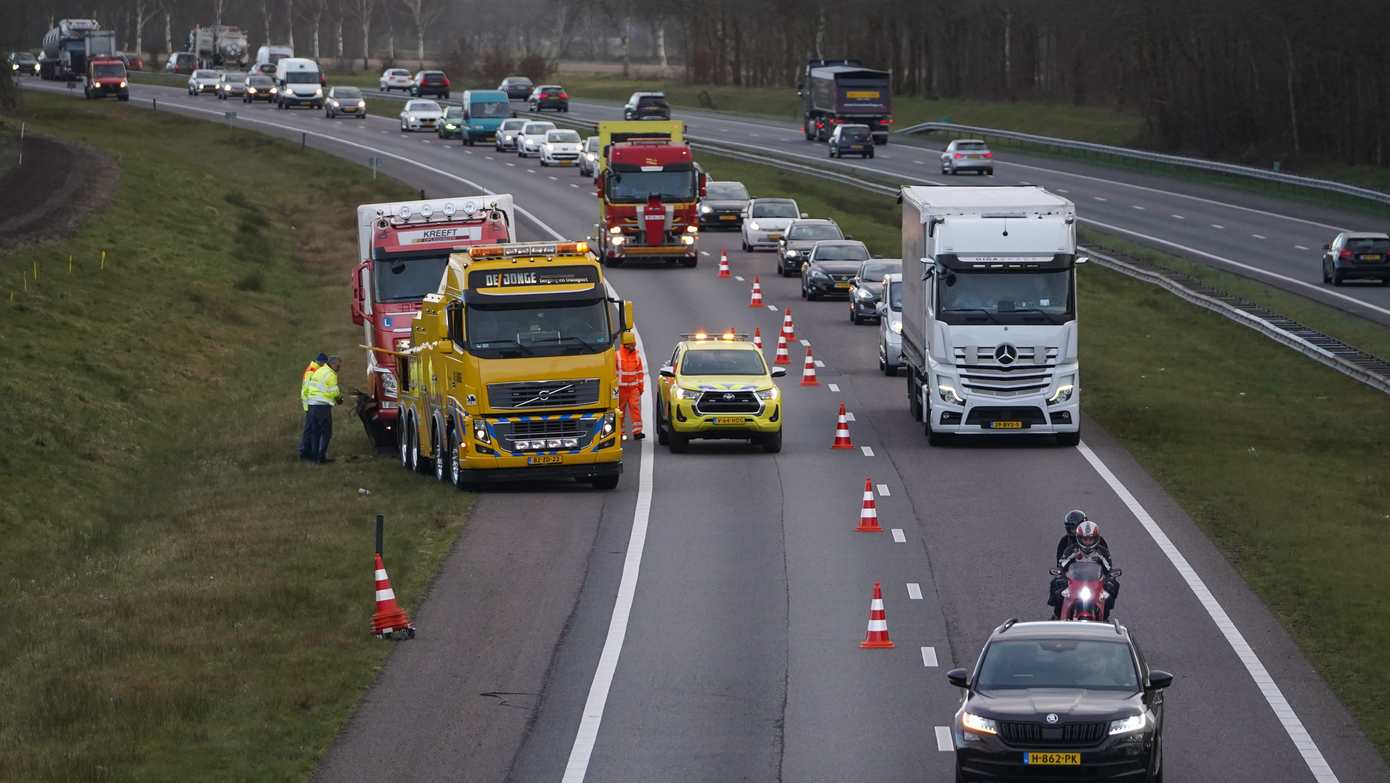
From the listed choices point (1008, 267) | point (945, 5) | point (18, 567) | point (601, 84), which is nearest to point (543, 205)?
point (1008, 267)

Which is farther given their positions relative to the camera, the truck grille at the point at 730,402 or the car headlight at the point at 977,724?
the truck grille at the point at 730,402

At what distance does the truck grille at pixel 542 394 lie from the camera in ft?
95.9

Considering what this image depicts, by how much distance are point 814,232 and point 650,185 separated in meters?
4.87

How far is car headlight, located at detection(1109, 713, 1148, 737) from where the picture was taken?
14672 millimetres

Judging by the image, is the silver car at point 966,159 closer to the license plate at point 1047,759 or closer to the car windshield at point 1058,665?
the car windshield at point 1058,665

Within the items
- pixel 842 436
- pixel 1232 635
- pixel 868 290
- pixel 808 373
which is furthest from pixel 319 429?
pixel 868 290

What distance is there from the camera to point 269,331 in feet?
171

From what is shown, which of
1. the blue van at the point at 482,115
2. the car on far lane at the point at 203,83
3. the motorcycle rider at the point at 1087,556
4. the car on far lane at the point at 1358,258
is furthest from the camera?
the car on far lane at the point at 203,83

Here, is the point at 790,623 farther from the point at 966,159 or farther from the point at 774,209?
the point at 966,159

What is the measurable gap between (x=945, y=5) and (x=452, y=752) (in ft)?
394

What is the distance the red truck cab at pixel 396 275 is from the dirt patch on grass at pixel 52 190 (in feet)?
68.5

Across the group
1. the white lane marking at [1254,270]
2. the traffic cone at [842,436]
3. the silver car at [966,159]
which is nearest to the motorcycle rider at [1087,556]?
the traffic cone at [842,436]

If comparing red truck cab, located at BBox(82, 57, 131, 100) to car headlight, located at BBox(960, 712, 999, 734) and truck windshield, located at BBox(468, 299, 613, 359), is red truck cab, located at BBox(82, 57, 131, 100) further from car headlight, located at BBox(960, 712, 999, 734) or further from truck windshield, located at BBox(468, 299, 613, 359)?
car headlight, located at BBox(960, 712, 999, 734)

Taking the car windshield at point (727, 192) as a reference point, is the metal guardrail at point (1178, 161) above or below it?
above
